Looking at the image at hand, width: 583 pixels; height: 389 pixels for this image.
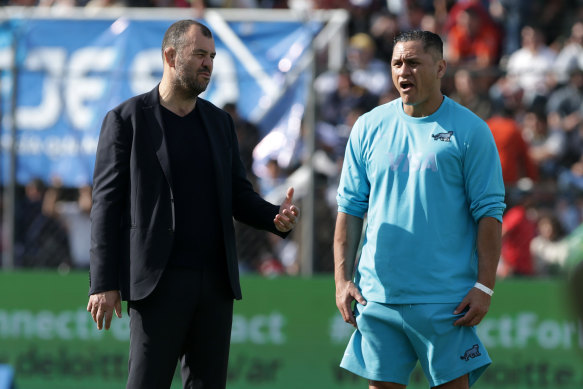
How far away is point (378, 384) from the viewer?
457 centimetres

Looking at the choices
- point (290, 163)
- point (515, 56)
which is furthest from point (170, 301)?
point (515, 56)

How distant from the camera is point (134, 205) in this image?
14.7 feet

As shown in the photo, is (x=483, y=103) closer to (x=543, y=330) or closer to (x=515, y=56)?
(x=543, y=330)

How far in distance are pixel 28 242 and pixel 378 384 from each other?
516cm

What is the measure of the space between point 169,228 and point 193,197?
20cm

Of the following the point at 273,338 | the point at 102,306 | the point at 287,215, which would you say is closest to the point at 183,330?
the point at 102,306

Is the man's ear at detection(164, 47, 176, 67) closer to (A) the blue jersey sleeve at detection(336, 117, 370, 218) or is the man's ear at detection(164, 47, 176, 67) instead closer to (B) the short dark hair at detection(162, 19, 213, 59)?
(B) the short dark hair at detection(162, 19, 213, 59)

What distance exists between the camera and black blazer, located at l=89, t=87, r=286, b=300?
4.41 metres

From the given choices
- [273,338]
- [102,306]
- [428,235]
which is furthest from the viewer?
[273,338]

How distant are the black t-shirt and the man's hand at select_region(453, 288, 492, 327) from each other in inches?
45.8

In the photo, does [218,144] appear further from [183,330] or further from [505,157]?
[505,157]

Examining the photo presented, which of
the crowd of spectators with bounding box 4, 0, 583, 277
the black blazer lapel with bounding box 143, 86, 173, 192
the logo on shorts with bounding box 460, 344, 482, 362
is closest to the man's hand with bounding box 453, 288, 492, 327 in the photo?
the logo on shorts with bounding box 460, 344, 482, 362

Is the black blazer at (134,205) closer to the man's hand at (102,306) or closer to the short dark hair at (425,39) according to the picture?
the man's hand at (102,306)

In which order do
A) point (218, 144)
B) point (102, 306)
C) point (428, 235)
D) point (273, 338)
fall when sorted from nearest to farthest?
point (102, 306), point (428, 235), point (218, 144), point (273, 338)
